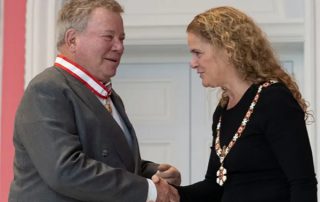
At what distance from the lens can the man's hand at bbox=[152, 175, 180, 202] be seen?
2.62m

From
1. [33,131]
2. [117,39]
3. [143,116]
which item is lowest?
[143,116]

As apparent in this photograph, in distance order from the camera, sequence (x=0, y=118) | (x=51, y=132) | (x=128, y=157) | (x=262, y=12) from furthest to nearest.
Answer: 1. (x=262, y=12)
2. (x=0, y=118)
3. (x=128, y=157)
4. (x=51, y=132)

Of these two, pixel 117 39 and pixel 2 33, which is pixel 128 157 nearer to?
pixel 117 39

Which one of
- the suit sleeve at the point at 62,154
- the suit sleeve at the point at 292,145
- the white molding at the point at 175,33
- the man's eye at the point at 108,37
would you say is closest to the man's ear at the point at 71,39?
the man's eye at the point at 108,37

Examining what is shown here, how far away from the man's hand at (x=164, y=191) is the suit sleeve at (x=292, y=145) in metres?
0.41

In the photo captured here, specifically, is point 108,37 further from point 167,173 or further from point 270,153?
point 270,153

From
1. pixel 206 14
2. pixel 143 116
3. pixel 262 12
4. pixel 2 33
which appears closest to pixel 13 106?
pixel 2 33

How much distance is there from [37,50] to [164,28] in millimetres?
735

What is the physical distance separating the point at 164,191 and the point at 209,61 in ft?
1.55

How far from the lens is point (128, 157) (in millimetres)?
2652

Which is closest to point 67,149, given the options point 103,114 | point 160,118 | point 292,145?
point 103,114

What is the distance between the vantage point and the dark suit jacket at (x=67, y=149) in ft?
7.99

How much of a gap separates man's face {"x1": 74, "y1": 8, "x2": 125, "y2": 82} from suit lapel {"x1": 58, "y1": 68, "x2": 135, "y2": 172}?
0.34 feet

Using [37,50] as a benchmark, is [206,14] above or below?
above
